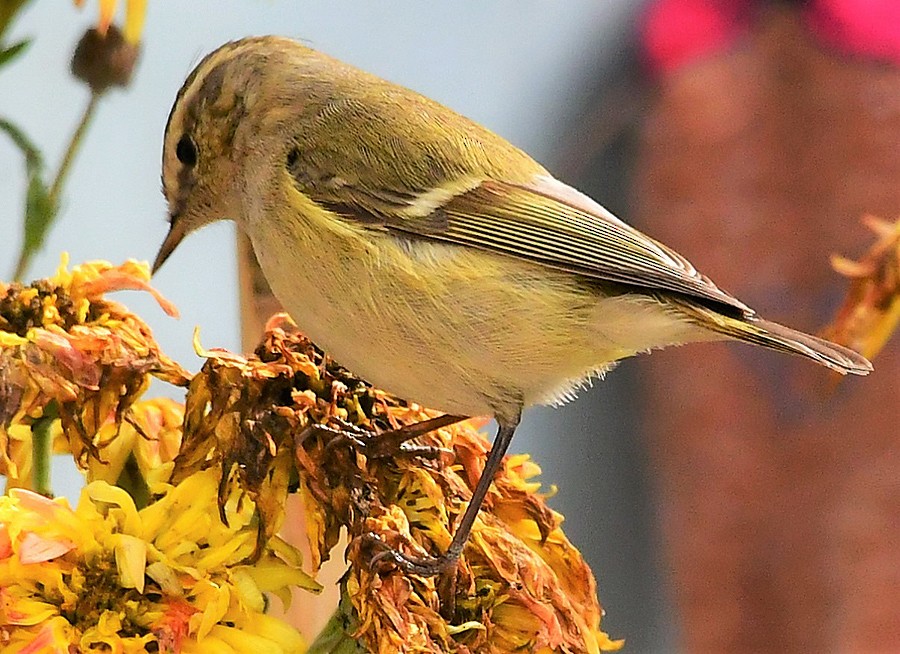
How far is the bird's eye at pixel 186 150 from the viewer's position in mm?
653

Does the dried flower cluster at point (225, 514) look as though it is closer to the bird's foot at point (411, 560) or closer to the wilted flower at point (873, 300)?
the bird's foot at point (411, 560)

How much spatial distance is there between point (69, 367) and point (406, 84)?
91 centimetres

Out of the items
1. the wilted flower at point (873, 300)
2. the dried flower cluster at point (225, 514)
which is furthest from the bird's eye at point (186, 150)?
the wilted flower at point (873, 300)

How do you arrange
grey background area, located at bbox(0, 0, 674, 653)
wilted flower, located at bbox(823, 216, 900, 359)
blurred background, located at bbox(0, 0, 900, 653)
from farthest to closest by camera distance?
blurred background, located at bbox(0, 0, 900, 653)
grey background area, located at bbox(0, 0, 674, 653)
wilted flower, located at bbox(823, 216, 900, 359)

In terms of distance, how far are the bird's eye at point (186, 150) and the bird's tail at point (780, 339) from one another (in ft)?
1.05

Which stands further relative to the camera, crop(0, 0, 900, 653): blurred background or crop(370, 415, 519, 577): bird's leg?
crop(0, 0, 900, 653): blurred background

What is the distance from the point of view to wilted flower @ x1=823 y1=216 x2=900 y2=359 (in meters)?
0.78

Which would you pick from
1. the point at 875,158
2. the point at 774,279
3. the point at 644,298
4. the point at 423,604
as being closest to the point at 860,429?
the point at 774,279

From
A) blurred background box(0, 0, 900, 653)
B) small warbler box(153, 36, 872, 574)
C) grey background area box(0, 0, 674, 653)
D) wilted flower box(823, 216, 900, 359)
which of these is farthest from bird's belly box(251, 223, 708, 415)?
blurred background box(0, 0, 900, 653)

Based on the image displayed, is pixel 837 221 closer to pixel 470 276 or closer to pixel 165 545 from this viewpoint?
pixel 470 276

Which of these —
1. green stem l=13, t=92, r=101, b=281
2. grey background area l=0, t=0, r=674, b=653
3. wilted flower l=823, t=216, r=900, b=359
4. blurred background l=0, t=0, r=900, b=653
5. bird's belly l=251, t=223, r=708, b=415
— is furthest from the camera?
blurred background l=0, t=0, r=900, b=653

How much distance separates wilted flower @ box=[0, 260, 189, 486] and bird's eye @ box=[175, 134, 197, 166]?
0.46 ft

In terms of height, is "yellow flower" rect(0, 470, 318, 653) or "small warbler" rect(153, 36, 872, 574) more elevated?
"small warbler" rect(153, 36, 872, 574)

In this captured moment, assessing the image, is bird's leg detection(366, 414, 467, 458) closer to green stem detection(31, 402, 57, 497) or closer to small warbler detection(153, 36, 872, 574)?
small warbler detection(153, 36, 872, 574)
